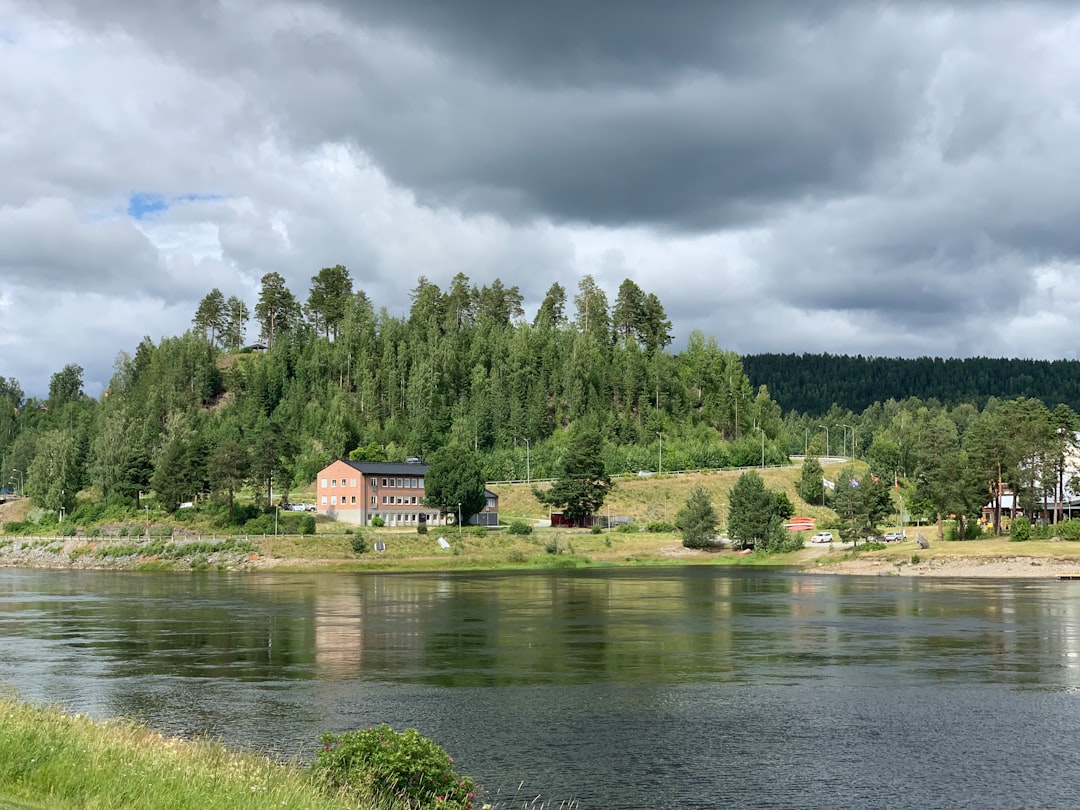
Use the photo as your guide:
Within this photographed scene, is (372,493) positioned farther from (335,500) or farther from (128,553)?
(128,553)

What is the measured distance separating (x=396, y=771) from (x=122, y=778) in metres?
5.55

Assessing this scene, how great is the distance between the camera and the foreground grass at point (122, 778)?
700 inches

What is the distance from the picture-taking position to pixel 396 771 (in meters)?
21.6

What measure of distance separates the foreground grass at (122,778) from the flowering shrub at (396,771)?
772 mm

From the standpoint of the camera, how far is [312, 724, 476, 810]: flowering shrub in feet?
70.5

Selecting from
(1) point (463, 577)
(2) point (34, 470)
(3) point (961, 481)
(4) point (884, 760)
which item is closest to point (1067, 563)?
(3) point (961, 481)

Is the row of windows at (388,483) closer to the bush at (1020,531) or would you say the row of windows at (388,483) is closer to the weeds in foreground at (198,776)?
the bush at (1020,531)

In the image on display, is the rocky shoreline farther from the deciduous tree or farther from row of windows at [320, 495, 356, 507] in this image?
row of windows at [320, 495, 356, 507]

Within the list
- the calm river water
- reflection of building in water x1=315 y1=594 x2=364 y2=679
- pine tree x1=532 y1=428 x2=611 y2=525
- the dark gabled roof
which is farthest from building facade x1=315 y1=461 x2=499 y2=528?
reflection of building in water x1=315 y1=594 x2=364 y2=679

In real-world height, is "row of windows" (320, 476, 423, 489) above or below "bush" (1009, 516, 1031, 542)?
above

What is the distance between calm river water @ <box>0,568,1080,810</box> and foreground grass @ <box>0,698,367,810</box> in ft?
27.3

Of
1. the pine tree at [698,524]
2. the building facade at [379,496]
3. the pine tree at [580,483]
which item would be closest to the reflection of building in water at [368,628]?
the pine tree at [698,524]

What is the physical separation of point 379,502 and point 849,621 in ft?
337

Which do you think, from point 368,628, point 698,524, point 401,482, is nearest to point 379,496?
point 401,482
